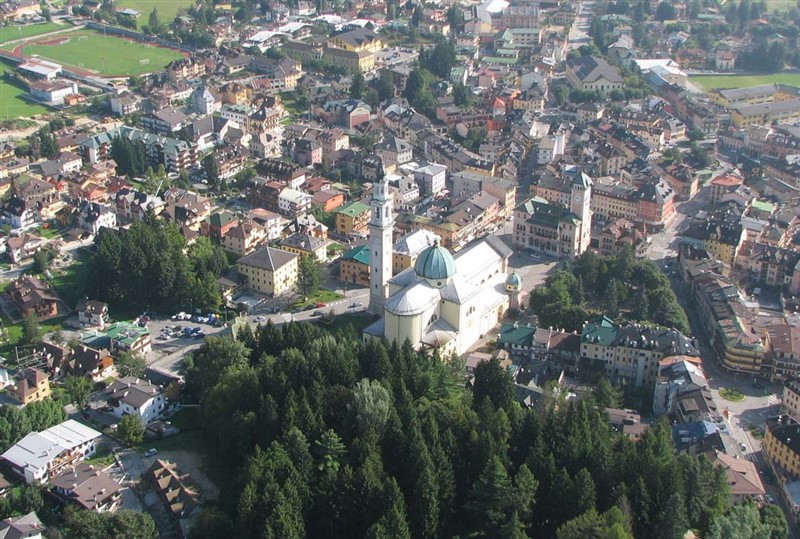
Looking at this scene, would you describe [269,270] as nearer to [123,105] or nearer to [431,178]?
[431,178]

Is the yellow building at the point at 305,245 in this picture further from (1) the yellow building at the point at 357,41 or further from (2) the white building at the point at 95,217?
(1) the yellow building at the point at 357,41

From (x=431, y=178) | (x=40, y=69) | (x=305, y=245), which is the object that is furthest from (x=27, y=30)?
(x=305, y=245)

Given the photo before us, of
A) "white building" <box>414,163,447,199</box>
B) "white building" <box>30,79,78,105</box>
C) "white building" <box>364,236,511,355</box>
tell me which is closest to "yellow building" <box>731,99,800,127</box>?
"white building" <box>414,163,447,199</box>

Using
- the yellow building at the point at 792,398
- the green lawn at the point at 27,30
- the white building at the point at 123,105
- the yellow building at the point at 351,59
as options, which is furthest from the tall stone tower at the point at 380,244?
the green lawn at the point at 27,30

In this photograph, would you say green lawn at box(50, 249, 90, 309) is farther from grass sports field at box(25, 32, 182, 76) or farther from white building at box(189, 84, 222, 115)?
grass sports field at box(25, 32, 182, 76)

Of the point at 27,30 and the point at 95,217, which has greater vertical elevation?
the point at 27,30
